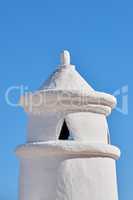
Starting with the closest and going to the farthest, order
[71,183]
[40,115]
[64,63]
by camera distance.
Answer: [71,183] → [40,115] → [64,63]

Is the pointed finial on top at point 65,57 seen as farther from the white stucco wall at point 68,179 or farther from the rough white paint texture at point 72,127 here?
the white stucco wall at point 68,179

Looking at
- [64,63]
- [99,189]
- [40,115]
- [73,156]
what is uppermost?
[64,63]

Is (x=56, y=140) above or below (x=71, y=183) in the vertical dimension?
above

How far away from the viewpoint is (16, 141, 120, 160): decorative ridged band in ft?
35.9

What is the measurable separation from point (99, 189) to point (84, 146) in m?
0.93

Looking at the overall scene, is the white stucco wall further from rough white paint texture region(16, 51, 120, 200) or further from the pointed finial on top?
the pointed finial on top

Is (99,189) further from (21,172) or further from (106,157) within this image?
(21,172)

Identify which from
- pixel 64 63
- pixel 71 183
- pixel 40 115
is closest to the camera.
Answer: pixel 71 183

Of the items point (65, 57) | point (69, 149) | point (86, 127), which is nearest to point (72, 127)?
point (86, 127)

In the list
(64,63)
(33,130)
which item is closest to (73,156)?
(33,130)

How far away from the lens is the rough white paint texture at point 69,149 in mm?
10898

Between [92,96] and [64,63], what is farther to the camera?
[64,63]

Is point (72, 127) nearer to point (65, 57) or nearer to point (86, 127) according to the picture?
point (86, 127)

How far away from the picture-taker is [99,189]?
35.9 ft
